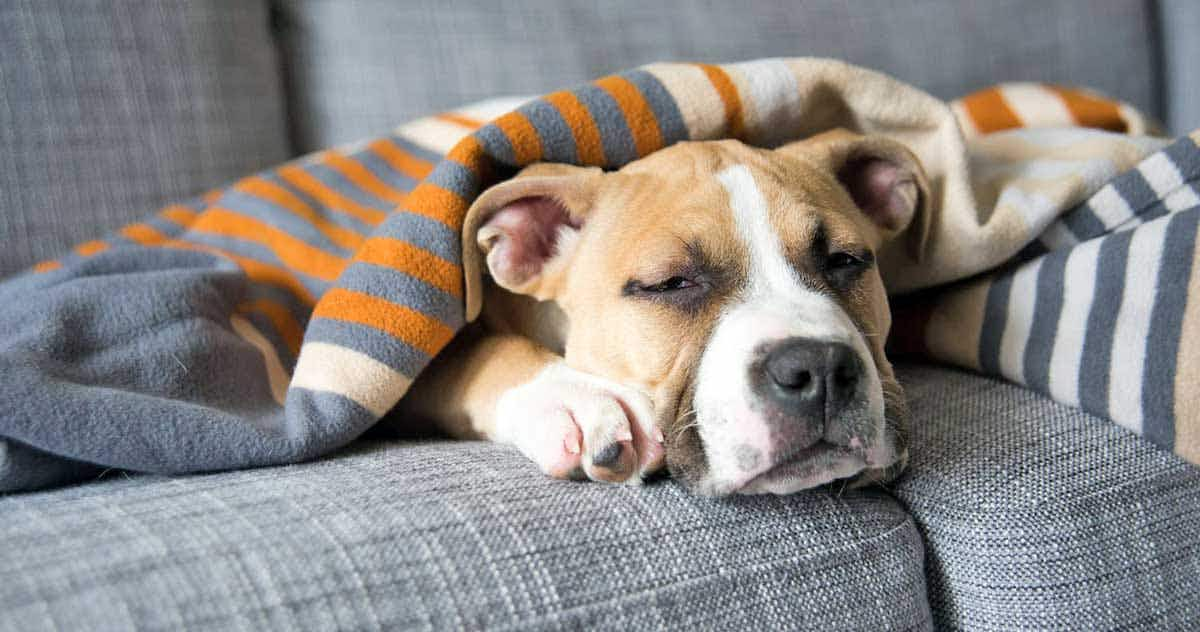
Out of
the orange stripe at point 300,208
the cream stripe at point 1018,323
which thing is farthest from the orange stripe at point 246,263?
the cream stripe at point 1018,323

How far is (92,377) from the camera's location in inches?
52.7

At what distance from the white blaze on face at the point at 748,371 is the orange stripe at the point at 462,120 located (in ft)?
3.00

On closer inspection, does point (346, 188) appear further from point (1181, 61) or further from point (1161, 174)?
point (1181, 61)

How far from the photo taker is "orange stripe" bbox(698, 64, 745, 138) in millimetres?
1699

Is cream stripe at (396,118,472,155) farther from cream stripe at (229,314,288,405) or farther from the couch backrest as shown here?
cream stripe at (229,314,288,405)

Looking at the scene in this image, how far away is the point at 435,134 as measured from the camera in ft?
6.75

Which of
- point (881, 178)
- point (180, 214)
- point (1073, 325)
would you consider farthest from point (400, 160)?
point (1073, 325)

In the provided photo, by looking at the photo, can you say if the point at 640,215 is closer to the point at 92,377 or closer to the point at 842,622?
the point at 842,622

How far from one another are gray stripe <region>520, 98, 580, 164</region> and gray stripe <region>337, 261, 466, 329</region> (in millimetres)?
338

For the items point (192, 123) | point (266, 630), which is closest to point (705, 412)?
point (266, 630)

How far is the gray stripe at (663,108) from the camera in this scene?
5.45 feet

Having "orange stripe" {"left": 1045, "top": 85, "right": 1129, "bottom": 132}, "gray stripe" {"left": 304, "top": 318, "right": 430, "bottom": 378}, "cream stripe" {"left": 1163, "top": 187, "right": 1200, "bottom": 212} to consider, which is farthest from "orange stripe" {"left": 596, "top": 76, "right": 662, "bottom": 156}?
"orange stripe" {"left": 1045, "top": 85, "right": 1129, "bottom": 132}

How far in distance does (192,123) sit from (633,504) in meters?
1.62

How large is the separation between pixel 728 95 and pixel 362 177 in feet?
2.81
